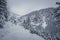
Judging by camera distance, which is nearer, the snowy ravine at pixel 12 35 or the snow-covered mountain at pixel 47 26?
the snow-covered mountain at pixel 47 26

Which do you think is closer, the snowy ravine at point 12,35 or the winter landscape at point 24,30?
the winter landscape at point 24,30

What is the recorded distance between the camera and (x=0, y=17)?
879 inches

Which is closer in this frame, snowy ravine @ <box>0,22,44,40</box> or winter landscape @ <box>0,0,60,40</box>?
winter landscape @ <box>0,0,60,40</box>

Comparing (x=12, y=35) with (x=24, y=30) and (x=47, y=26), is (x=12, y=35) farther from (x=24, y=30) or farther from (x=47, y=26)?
(x=24, y=30)

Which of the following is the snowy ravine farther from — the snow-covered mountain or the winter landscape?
the snow-covered mountain

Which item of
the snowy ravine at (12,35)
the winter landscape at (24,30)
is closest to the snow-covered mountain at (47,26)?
the winter landscape at (24,30)

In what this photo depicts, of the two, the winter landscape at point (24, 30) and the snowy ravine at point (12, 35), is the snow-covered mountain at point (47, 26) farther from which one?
the snowy ravine at point (12, 35)

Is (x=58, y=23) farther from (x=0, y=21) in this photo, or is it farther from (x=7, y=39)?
(x=0, y=21)

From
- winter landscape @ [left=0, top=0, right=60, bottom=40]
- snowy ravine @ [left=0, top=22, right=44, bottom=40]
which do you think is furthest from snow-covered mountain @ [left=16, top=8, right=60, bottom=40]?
snowy ravine @ [left=0, top=22, right=44, bottom=40]

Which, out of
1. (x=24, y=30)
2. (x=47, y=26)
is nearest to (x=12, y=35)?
(x=47, y=26)

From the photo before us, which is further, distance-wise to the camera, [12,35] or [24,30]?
[24,30]

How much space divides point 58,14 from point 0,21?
488 inches

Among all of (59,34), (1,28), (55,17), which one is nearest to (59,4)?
(55,17)

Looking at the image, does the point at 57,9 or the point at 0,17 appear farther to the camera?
the point at 0,17
